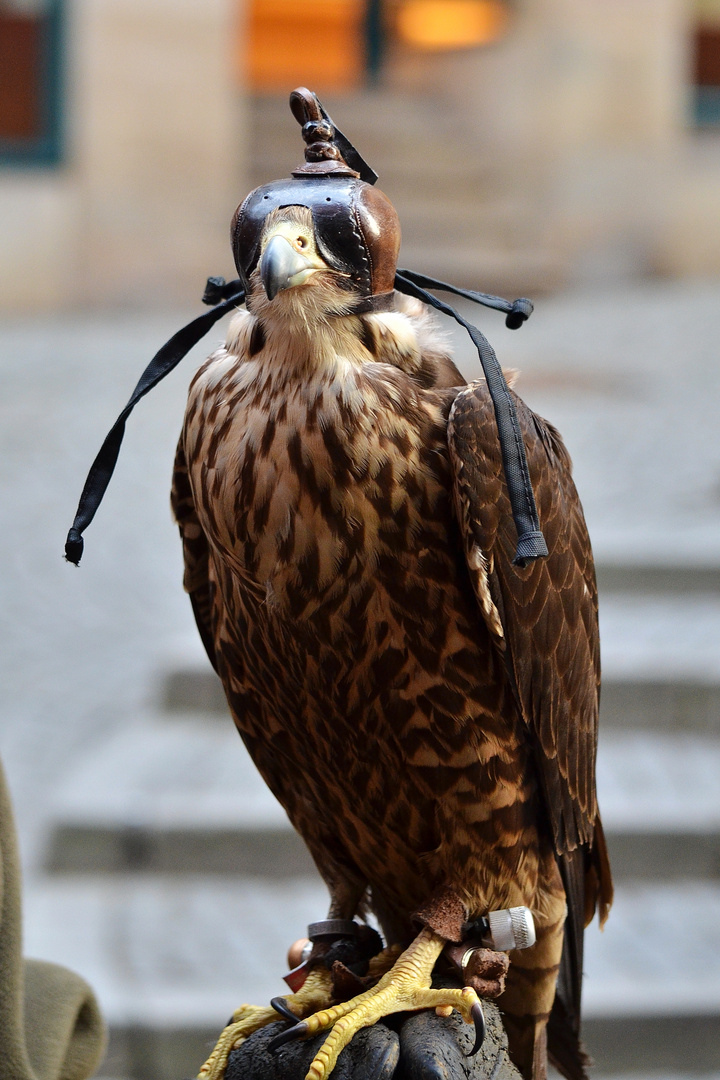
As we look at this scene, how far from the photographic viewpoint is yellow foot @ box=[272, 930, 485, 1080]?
1175 mm

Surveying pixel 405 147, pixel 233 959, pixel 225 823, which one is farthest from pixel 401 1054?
pixel 405 147

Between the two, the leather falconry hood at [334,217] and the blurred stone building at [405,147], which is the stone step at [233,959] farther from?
the blurred stone building at [405,147]

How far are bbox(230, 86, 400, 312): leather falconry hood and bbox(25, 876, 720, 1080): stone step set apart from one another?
222 centimetres

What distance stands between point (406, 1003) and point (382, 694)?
294mm

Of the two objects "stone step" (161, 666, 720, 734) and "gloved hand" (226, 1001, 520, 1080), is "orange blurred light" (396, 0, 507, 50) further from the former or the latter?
"gloved hand" (226, 1001, 520, 1080)

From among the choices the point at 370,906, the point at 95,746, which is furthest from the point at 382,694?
the point at 95,746

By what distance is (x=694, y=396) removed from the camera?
5.50 meters

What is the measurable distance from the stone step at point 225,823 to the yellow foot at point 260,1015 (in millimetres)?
1941

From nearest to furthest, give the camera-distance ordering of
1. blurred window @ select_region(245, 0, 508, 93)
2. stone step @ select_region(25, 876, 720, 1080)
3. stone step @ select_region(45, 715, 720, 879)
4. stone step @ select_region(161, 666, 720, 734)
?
1. stone step @ select_region(25, 876, 720, 1080)
2. stone step @ select_region(45, 715, 720, 879)
3. stone step @ select_region(161, 666, 720, 734)
4. blurred window @ select_region(245, 0, 508, 93)

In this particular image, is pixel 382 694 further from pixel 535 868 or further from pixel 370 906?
pixel 370 906

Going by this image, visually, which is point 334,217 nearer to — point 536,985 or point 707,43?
point 536,985

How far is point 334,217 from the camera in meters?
1.04

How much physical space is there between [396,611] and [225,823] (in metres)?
2.24

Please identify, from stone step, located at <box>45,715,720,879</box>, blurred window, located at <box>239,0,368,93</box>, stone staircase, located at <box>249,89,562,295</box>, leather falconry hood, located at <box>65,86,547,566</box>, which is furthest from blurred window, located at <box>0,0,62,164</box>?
leather falconry hood, located at <box>65,86,547,566</box>
